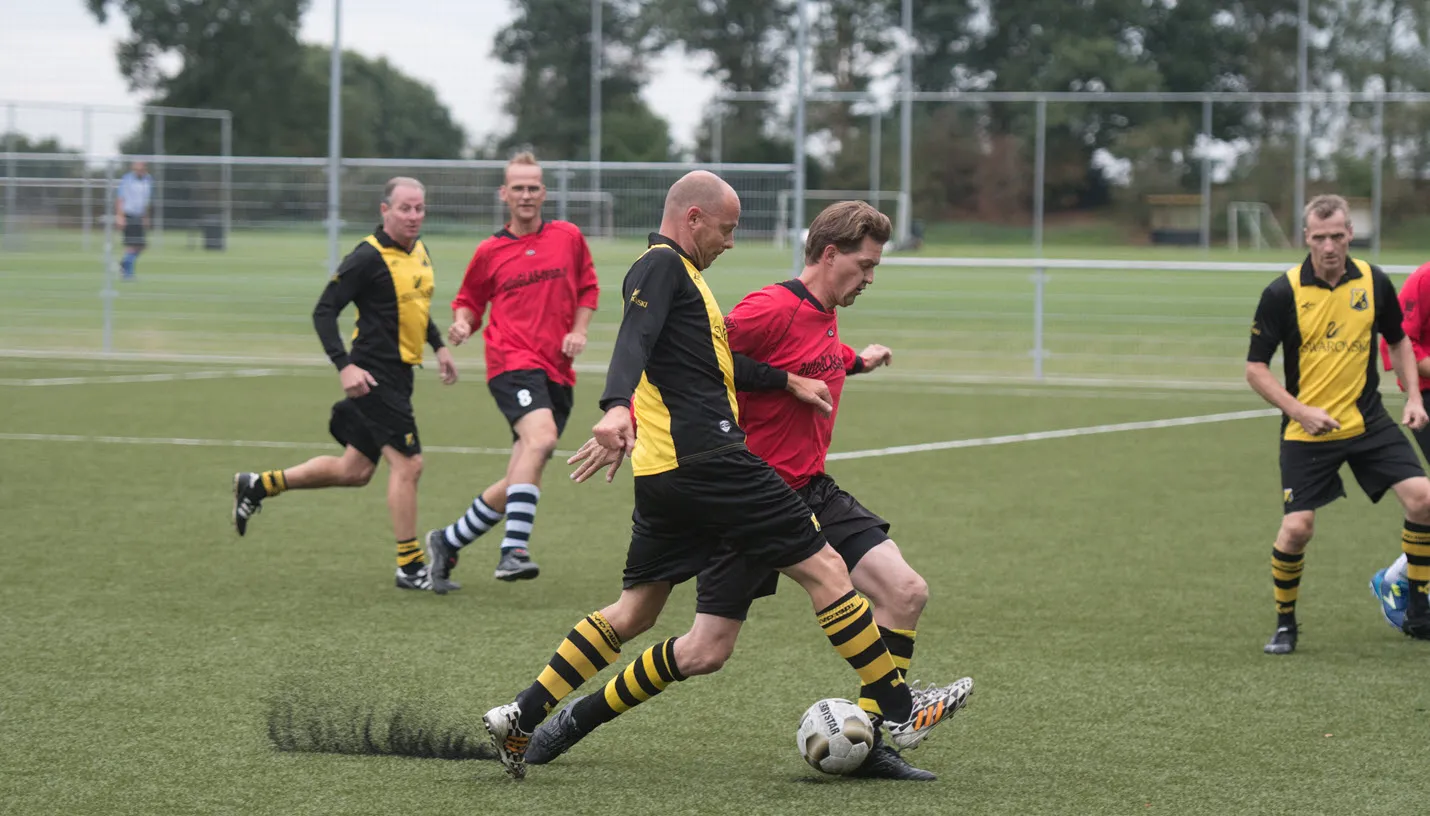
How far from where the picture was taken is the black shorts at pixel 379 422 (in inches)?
311

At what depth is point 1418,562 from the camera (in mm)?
6906

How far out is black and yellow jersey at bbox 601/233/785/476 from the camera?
15.2ft

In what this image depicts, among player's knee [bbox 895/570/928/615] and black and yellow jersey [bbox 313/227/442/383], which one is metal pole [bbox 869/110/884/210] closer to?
black and yellow jersey [bbox 313/227/442/383]

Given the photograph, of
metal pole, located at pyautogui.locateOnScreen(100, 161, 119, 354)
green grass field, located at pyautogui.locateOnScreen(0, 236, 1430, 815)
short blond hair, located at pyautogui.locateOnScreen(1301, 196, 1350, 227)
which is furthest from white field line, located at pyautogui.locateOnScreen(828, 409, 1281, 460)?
metal pole, located at pyautogui.locateOnScreen(100, 161, 119, 354)

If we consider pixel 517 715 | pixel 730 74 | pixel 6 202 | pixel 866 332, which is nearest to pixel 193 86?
pixel 730 74

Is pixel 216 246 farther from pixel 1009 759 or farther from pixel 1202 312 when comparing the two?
pixel 1009 759

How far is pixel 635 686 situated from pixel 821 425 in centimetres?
98

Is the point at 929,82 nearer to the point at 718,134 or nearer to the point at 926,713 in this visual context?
the point at 718,134

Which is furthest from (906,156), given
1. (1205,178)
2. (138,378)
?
(138,378)

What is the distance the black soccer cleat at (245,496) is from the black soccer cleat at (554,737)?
3.81 meters

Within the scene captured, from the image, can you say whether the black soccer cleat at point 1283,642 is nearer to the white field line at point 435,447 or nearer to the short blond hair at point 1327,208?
the short blond hair at point 1327,208

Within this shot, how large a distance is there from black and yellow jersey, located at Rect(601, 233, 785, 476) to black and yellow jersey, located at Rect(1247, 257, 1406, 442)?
286 cm

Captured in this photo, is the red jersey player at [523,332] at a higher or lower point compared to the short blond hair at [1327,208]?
lower

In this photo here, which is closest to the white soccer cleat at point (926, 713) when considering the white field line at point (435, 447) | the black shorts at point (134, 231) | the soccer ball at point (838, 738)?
the soccer ball at point (838, 738)
